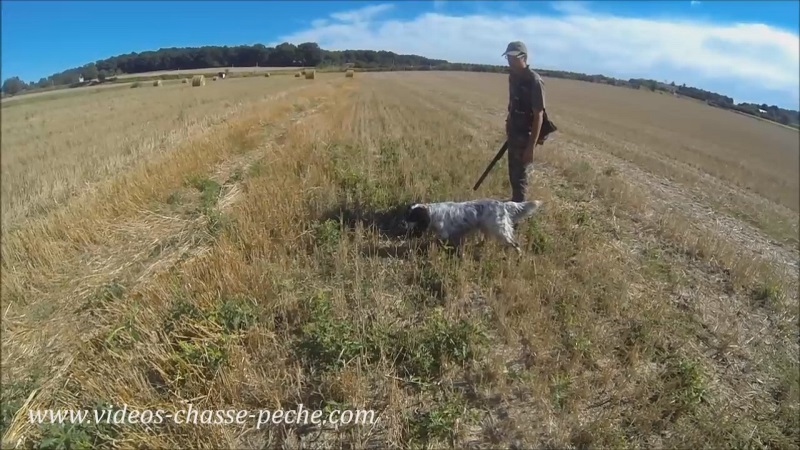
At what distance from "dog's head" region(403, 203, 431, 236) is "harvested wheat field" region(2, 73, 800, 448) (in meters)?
0.23

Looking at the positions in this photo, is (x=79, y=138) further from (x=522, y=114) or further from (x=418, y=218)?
→ (x=522, y=114)

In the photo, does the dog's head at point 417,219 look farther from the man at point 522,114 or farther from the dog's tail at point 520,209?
the man at point 522,114

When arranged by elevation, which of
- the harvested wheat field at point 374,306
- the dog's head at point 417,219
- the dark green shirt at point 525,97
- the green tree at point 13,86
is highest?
the dark green shirt at point 525,97

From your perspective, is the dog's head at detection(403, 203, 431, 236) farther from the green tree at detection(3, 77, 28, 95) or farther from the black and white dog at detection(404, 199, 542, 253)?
the green tree at detection(3, 77, 28, 95)

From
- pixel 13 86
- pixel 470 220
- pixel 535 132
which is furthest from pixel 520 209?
pixel 13 86

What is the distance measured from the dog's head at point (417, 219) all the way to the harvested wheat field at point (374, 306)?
0.76 feet

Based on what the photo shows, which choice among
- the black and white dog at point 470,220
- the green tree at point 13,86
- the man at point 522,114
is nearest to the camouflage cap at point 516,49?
the man at point 522,114

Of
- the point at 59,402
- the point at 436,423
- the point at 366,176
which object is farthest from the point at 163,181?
the point at 436,423

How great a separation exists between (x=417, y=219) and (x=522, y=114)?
1.95 m

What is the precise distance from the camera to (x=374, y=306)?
4.01 meters

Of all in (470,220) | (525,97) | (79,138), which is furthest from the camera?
(79,138)

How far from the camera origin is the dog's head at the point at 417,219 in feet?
16.8

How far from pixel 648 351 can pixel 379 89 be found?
27.9 metres

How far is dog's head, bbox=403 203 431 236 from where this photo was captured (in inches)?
202
